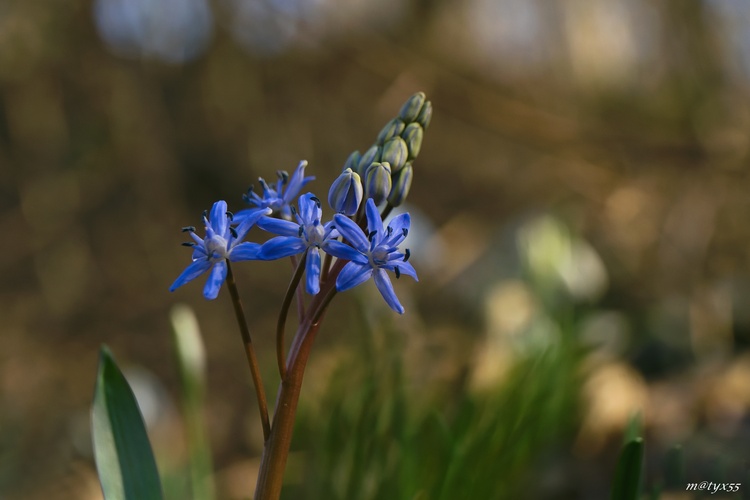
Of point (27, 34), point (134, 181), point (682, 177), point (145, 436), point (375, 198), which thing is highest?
point (27, 34)

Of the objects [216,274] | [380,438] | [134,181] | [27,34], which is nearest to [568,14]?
[134,181]

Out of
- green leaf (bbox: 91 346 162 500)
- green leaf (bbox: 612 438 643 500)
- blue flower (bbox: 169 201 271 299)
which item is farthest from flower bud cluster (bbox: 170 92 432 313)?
green leaf (bbox: 612 438 643 500)

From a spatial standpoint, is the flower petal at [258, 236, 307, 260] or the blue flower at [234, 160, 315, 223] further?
the blue flower at [234, 160, 315, 223]

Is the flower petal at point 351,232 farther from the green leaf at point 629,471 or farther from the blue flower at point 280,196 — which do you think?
the green leaf at point 629,471

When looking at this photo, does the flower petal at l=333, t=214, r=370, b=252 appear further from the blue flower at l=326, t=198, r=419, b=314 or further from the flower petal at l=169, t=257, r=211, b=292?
the flower petal at l=169, t=257, r=211, b=292

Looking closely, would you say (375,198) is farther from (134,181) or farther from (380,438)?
(134,181)

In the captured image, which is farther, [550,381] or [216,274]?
[550,381]

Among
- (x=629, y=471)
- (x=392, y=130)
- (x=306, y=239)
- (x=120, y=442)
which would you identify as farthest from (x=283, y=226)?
(x=629, y=471)

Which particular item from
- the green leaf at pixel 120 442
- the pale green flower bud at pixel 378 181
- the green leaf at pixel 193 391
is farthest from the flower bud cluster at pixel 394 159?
the green leaf at pixel 193 391
